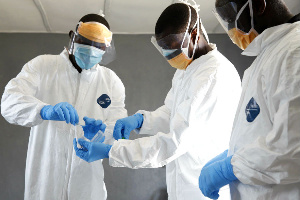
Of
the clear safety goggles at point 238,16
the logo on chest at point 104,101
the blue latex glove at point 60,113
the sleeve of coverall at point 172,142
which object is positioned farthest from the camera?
the logo on chest at point 104,101

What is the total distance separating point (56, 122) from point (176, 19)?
0.92 meters

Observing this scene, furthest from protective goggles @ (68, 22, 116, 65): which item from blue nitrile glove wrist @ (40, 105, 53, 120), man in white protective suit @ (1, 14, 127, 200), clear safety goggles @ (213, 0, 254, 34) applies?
clear safety goggles @ (213, 0, 254, 34)

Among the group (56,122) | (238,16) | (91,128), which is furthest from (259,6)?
(56,122)

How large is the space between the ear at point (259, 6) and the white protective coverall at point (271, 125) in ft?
0.25

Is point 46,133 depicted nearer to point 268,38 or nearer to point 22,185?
point 268,38

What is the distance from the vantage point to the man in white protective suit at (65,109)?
1933mm

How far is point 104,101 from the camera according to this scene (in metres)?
2.16

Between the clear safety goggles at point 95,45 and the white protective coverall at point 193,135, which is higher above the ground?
the clear safety goggles at point 95,45

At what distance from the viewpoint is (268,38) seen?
115 centimetres

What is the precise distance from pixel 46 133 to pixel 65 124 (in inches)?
4.9

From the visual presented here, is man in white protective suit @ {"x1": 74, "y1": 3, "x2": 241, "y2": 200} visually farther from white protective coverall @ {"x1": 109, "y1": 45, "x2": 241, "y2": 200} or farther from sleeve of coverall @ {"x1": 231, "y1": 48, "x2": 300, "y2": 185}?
sleeve of coverall @ {"x1": 231, "y1": 48, "x2": 300, "y2": 185}

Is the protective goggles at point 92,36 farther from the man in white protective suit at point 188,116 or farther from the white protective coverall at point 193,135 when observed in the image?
the white protective coverall at point 193,135

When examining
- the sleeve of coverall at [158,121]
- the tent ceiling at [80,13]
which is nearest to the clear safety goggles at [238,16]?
the sleeve of coverall at [158,121]

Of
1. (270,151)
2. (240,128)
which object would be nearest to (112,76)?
(240,128)
